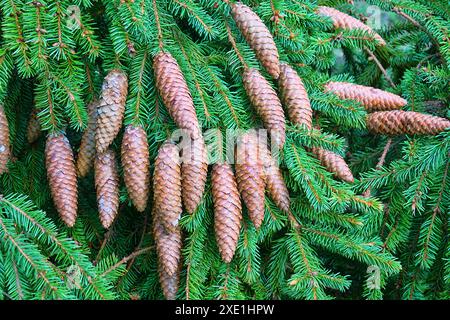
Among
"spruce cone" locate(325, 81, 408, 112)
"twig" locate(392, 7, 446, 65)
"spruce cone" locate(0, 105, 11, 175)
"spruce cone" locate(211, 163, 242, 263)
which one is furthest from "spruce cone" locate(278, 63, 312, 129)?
"spruce cone" locate(0, 105, 11, 175)

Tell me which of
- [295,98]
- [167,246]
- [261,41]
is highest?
[261,41]

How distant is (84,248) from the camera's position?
1.54 meters

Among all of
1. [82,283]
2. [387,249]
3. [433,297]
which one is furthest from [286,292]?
[82,283]

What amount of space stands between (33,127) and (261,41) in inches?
27.3

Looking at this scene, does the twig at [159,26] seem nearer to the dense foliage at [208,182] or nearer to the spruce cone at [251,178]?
the dense foliage at [208,182]

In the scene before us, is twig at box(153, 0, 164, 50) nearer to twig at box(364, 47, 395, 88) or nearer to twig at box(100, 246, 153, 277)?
twig at box(100, 246, 153, 277)

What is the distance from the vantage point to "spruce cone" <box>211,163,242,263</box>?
4.72ft

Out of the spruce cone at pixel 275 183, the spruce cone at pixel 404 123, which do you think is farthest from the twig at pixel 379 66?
the spruce cone at pixel 275 183

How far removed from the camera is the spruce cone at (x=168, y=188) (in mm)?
1396

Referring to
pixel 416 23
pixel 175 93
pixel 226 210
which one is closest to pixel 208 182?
pixel 226 210

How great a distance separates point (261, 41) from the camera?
5.03 ft

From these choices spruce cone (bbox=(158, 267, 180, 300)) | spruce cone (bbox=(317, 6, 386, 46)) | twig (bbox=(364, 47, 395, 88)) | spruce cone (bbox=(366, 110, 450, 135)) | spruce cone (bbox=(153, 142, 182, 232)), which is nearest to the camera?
spruce cone (bbox=(153, 142, 182, 232))

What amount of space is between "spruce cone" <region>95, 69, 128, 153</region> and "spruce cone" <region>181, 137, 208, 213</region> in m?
0.20

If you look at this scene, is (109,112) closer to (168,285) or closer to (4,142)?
(4,142)
